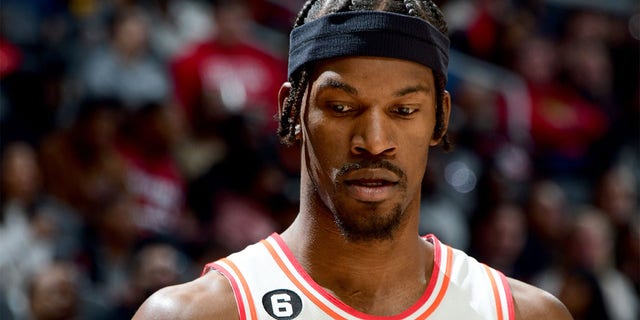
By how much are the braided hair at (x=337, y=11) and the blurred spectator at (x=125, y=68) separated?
185 inches

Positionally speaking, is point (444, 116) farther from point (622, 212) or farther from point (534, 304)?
point (622, 212)

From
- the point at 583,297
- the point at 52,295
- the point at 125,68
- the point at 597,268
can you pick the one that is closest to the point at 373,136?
the point at 52,295

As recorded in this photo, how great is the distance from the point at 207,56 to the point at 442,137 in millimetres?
5330

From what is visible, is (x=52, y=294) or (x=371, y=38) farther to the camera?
(x=52, y=294)

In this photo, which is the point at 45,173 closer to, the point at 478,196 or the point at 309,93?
the point at 478,196

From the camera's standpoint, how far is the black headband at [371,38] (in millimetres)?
3068

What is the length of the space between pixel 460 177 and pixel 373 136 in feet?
18.8

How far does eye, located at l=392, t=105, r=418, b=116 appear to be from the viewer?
10.1 feet

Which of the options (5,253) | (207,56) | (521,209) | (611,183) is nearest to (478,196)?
(521,209)

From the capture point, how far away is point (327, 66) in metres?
3.10

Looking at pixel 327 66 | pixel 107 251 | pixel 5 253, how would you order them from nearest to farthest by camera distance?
1. pixel 327 66
2. pixel 5 253
3. pixel 107 251

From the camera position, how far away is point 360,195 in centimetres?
302

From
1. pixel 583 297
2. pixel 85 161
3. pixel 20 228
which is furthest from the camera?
pixel 85 161

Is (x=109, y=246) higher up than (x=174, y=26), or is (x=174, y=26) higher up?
(x=174, y=26)
